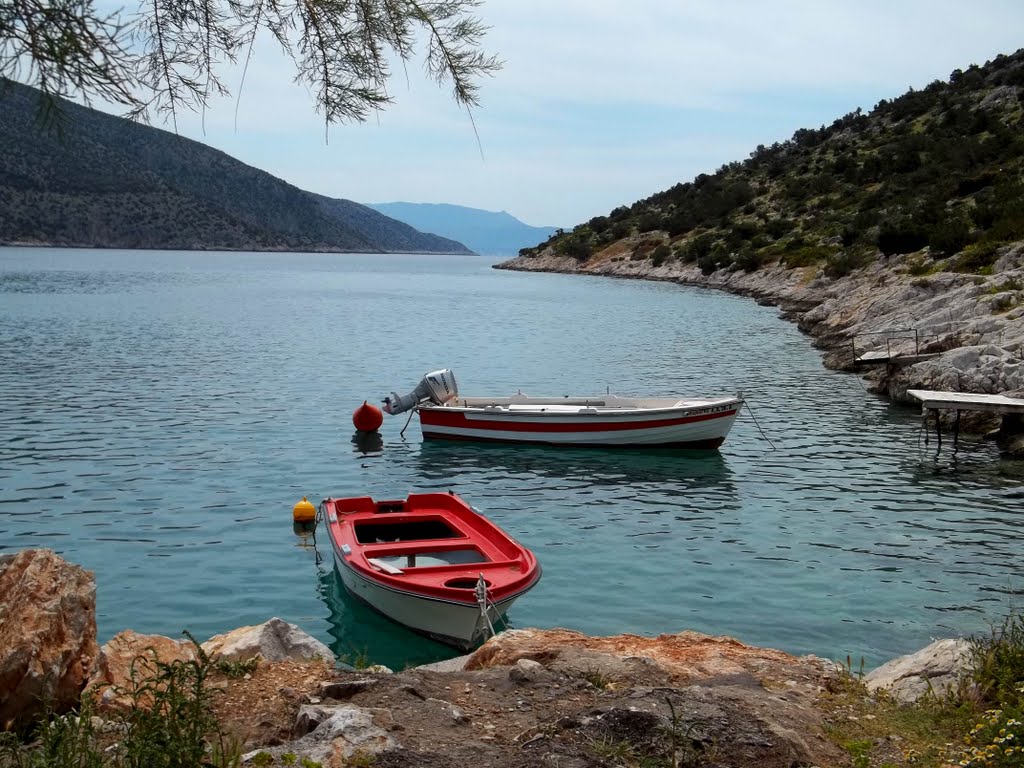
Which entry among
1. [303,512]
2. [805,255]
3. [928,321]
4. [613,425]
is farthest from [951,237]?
[303,512]

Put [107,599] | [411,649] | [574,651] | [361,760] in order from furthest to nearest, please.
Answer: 1. [107,599]
2. [411,649]
3. [574,651]
4. [361,760]

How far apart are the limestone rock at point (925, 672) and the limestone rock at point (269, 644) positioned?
5.03 metres

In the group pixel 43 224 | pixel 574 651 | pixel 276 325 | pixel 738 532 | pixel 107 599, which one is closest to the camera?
pixel 574 651

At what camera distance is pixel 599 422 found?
23062mm

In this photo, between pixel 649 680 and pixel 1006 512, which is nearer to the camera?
pixel 649 680

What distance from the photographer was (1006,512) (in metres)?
17.2

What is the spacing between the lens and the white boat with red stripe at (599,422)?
2289cm

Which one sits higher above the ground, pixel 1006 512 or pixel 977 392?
pixel 977 392

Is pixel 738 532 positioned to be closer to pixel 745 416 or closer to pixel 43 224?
A: pixel 745 416

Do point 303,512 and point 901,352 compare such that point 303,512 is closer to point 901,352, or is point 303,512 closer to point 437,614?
point 437,614

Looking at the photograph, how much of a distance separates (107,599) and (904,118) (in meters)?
93.8

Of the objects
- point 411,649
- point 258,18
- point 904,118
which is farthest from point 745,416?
point 904,118

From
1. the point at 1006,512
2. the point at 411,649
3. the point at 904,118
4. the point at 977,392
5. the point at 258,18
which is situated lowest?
the point at 411,649

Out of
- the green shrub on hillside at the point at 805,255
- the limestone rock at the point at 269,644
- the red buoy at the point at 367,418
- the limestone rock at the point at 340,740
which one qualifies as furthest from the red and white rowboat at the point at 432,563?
the green shrub on hillside at the point at 805,255
